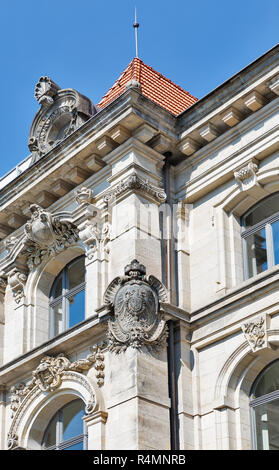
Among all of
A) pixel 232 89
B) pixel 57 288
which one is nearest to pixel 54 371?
pixel 57 288

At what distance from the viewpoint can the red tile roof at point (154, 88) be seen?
88.8 feet

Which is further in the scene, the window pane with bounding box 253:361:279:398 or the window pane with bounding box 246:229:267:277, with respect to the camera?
the window pane with bounding box 246:229:267:277

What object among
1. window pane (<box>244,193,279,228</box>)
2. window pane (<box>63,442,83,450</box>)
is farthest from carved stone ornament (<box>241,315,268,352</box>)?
window pane (<box>63,442,83,450</box>)

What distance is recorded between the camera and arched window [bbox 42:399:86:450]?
73.1 ft

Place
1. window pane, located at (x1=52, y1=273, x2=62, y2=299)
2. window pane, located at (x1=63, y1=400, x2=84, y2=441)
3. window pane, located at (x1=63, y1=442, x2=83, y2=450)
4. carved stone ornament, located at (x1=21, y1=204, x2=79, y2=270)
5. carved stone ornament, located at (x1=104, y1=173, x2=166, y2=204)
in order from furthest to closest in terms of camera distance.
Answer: window pane, located at (x1=52, y1=273, x2=62, y2=299) < carved stone ornament, located at (x1=21, y1=204, x2=79, y2=270) < carved stone ornament, located at (x1=104, y1=173, x2=166, y2=204) < window pane, located at (x1=63, y1=400, x2=84, y2=441) < window pane, located at (x1=63, y1=442, x2=83, y2=450)

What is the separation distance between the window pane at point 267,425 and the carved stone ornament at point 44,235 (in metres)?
5.99

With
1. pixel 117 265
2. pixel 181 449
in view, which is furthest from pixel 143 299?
pixel 181 449

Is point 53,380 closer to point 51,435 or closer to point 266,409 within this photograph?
point 51,435

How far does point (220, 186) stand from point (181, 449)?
5432 millimetres

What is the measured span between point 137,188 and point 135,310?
111 inches

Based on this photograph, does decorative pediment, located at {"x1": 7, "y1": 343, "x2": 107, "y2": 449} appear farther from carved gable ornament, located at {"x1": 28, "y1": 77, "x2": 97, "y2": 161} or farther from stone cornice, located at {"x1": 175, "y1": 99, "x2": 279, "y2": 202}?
carved gable ornament, located at {"x1": 28, "y1": 77, "x2": 97, "y2": 161}

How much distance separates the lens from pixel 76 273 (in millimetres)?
24734

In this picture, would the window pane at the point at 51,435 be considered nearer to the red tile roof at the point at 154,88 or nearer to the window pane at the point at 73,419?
the window pane at the point at 73,419

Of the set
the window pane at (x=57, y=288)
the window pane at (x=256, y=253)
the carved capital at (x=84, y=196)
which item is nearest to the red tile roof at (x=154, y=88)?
the carved capital at (x=84, y=196)
